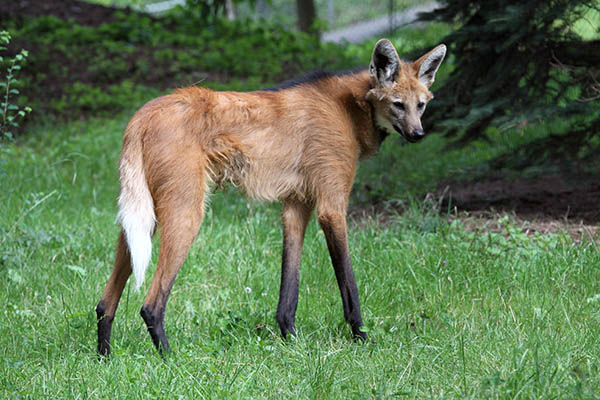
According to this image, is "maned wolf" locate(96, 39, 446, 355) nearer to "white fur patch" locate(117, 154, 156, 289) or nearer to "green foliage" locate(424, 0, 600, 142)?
"white fur patch" locate(117, 154, 156, 289)

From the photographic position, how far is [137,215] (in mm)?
2742

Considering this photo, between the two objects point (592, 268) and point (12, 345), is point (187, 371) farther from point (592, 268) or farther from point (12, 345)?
point (592, 268)

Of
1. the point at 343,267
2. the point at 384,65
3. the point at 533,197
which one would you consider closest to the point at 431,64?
the point at 384,65

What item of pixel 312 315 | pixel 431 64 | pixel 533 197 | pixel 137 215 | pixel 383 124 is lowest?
pixel 533 197

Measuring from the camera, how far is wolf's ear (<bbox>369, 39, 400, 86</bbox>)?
3.16 meters

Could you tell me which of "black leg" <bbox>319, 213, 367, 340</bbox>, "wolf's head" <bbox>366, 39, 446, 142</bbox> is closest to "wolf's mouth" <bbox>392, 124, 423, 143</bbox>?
"wolf's head" <bbox>366, 39, 446, 142</bbox>

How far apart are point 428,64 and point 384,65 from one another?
0.28m

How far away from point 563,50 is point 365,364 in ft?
9.67

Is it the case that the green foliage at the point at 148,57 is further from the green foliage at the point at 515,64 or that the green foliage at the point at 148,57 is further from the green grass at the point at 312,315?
the green foliage at the point at 515,64

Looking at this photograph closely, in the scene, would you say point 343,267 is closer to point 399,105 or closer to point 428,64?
point 399,105

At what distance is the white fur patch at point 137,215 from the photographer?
267cm

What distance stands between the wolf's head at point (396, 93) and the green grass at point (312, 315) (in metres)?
0.89

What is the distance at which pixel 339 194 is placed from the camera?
3154 millimetres

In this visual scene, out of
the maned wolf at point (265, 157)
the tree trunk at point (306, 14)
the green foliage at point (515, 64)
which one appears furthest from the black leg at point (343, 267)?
the tree trunk at point (306, 14)
